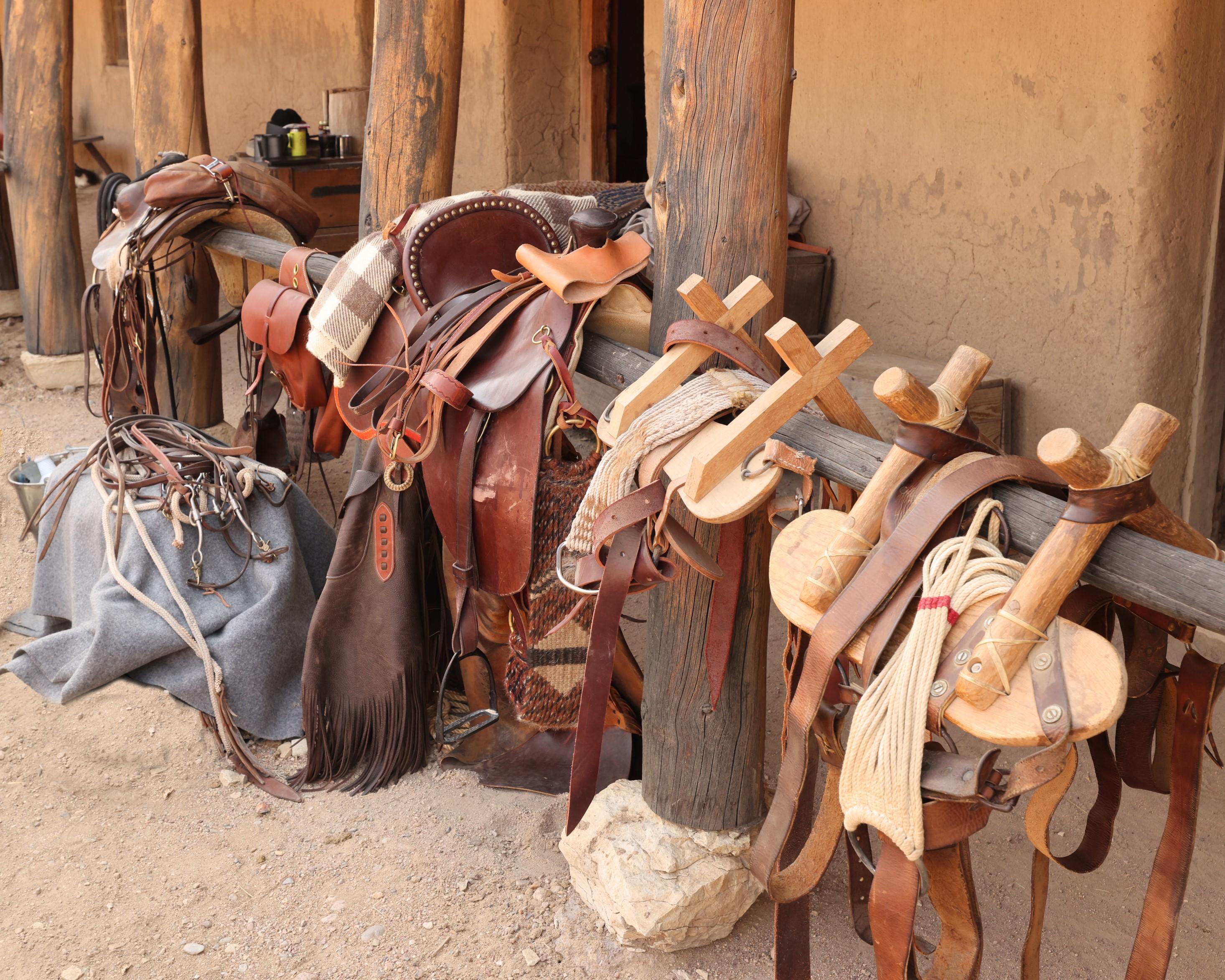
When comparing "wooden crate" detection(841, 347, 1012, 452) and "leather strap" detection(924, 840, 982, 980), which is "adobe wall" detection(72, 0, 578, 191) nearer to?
"wooden crate" detection(841, 347, 1012, 452)

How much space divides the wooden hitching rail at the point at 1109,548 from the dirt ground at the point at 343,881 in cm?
109

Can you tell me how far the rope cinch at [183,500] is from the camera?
8.84ft

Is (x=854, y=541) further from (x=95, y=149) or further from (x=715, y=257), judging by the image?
(x=95, y=149)

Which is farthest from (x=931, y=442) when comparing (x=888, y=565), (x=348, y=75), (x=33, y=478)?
(x=348, y=75)

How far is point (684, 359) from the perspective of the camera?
60.6 inches

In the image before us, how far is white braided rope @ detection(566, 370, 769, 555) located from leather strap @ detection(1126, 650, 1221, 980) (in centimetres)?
64

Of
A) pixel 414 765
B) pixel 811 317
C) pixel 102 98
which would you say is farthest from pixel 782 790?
pixel 102 98

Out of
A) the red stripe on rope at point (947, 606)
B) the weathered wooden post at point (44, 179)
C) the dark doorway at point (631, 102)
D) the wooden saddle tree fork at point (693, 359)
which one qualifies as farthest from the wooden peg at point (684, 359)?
the dark doorway at point (631, 102)

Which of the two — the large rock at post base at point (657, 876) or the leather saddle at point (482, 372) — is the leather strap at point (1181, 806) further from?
the leather saddle at point (482, 372)

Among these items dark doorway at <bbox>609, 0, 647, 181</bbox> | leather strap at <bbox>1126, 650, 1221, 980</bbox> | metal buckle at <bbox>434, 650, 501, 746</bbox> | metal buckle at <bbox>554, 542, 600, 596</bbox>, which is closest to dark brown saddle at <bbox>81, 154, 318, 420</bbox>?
metal buckle at <bbox>434, 650, 501, 746</bbox>

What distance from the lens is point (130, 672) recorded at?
2.77m

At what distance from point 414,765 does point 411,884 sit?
0.41 m

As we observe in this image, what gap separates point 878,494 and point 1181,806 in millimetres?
523

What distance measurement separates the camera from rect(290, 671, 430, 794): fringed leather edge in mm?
2576
